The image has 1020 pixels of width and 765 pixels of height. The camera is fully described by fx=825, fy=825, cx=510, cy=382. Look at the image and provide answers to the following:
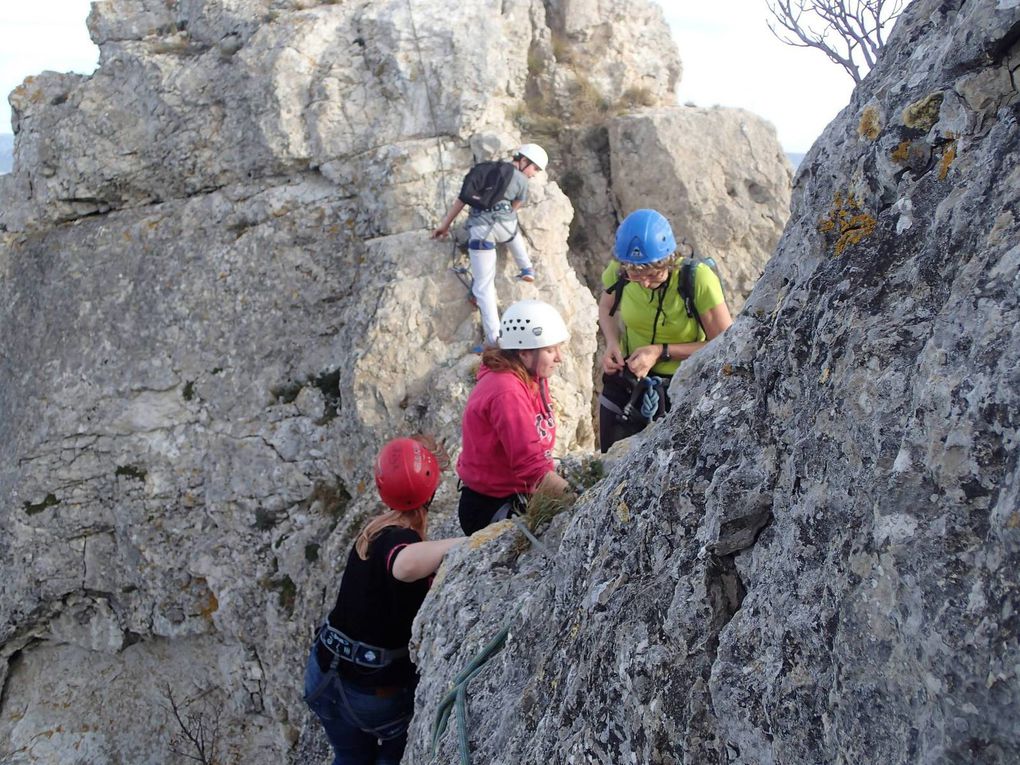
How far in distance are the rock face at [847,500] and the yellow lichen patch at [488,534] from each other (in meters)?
1.31

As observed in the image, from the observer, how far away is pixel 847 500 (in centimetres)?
203

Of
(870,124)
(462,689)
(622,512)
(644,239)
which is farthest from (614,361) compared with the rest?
(870,124)

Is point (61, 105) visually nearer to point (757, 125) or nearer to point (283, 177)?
point (283, 177)

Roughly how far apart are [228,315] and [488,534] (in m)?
7.34

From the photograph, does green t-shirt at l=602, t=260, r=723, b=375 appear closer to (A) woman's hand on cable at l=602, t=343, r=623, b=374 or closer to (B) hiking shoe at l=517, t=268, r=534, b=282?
(A) woman's hand on cable at l=602, t=343, r=623, b=374

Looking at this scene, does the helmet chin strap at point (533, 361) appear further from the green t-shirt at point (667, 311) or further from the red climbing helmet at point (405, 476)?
the green t-shirt at point (667, 311)

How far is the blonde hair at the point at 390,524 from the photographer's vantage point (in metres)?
4.38

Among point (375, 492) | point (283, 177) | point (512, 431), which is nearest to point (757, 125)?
point (283, 177)

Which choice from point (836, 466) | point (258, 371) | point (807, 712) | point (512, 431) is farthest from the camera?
point (258, 371)

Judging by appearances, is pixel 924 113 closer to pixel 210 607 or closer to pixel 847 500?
pixel 847 500

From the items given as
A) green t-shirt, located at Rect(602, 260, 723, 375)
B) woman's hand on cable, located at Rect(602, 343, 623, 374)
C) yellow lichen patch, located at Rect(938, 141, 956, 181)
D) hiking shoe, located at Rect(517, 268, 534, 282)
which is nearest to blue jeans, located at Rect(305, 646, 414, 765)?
woman's hand on cable, located at Rect(602, 343, 623, 374)

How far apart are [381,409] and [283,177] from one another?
12.1 ft

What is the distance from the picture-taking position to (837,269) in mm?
2410

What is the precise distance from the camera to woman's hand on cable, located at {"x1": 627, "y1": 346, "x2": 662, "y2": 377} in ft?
20.5
